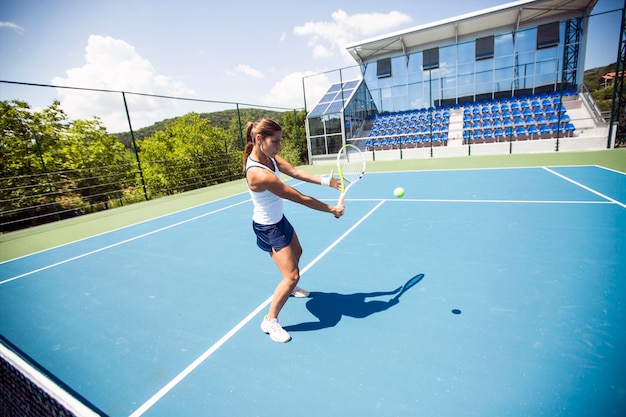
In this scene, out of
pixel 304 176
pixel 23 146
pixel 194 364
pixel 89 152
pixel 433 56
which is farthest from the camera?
pixel 433 56

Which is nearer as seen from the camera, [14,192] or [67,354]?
A: [67,354]

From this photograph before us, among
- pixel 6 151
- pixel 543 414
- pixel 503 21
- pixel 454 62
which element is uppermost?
pixel 503 21

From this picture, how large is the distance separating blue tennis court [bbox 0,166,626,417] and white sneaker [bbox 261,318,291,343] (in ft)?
0.19

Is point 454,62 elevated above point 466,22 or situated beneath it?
situated beneath

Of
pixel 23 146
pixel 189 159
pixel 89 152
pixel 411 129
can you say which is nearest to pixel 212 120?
pixel 89 152

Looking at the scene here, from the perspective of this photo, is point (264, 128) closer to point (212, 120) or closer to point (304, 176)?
point (304, 176)

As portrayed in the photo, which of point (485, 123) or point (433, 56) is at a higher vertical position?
point (433, 56)

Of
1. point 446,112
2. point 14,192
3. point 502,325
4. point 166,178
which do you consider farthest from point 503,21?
point 14,192

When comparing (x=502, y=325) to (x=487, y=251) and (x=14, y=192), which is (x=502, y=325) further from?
(x=14, y=192)

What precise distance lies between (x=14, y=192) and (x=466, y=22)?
2802cm

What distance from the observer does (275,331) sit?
114 inches

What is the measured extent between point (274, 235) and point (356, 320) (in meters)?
1.17

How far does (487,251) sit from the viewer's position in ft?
14.6

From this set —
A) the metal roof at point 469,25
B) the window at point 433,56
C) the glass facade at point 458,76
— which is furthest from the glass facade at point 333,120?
the window at point 433,56
